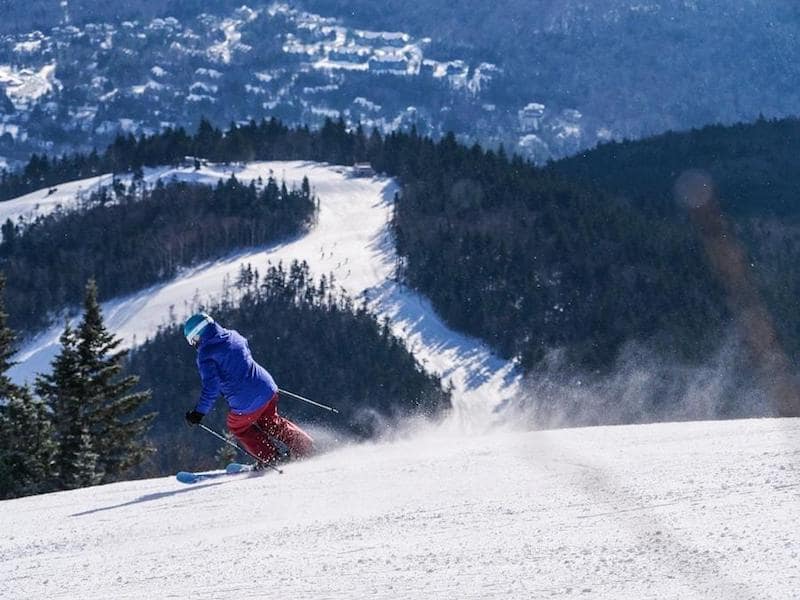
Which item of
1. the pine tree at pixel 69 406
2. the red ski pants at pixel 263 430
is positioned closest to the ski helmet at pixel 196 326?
the red ski pants at pixel 263 430

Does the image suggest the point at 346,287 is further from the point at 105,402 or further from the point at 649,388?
the point at 105,402

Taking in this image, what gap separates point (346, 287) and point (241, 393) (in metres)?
116

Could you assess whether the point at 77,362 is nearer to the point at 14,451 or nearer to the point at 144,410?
the point at 14,451

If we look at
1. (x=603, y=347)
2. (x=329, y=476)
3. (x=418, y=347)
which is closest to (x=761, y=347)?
(x=603, y=347)

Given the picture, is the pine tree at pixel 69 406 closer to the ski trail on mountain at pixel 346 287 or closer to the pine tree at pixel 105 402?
the pine tree at pixel 105 402

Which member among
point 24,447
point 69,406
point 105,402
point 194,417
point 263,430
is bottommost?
point 105,402

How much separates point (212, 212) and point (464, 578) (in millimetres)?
142690

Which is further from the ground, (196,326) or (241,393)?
(196,326)

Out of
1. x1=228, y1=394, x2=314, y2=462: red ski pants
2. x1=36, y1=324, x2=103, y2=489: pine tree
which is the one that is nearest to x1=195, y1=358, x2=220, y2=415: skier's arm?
x1=228, y1=394, x2=314, y2=462: red ski pants

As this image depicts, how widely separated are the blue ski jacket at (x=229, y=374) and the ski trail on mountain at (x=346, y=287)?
9064cm

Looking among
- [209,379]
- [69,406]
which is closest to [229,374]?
[209,379]

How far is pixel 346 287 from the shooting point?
434ft

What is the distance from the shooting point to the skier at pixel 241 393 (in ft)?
51.0

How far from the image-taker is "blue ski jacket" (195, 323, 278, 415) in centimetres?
1559
